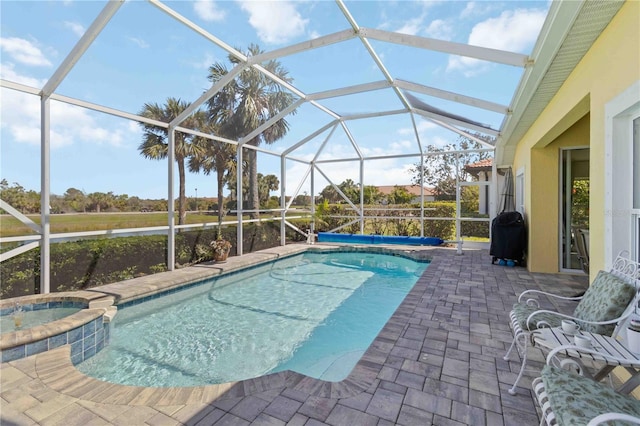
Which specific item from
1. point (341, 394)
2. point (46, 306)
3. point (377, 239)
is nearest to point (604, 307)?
point (341, 394)

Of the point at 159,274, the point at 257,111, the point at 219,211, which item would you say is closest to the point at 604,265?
the point at 159,274

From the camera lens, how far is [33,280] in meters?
4.74

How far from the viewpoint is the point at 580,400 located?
1.52 meters

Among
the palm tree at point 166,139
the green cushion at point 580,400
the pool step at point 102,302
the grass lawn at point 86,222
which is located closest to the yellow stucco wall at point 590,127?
the green cushion at point 580,400

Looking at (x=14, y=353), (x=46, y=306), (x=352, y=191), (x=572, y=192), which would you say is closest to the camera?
(x=14, y=353)

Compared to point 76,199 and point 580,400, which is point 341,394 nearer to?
point 580,400

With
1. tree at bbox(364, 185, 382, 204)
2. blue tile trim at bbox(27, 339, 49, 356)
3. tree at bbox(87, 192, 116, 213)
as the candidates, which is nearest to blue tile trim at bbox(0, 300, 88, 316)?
blue tile trim at bbox(27, 339, 49, 356)

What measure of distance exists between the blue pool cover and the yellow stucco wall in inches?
144

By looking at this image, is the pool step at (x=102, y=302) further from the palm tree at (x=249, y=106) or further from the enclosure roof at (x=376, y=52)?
the palm tree at (x=249, y=106)

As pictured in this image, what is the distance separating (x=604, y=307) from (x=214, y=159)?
8.16 meters

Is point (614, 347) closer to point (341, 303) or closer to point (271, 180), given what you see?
point (341, 303)

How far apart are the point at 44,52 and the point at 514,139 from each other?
958 centimetres

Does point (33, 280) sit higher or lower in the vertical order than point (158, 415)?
higher

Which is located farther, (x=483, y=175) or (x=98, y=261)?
(x=483, y=175)
